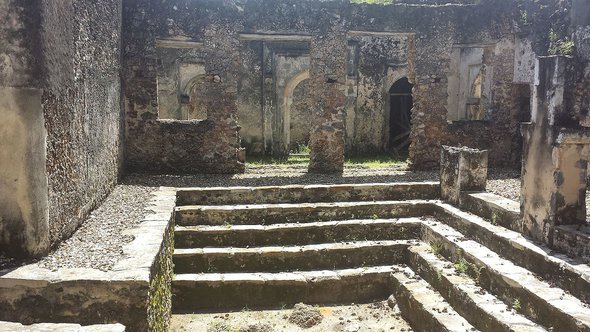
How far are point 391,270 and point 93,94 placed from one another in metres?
4.86

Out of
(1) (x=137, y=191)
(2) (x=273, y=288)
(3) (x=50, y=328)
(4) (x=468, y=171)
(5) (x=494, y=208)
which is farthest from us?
(1) (x=137, y=191)

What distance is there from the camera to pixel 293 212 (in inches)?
300

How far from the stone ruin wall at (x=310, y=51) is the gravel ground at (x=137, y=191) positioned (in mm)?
738

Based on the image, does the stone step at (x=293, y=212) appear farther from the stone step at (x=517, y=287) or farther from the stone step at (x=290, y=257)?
the stone step at (x=517, y=287)

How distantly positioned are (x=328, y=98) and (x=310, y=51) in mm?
1106

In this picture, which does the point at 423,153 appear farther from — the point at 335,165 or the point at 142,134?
the point at 142,134

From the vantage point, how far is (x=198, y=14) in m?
10.0

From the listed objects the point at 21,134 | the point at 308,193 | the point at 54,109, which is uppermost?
the point at 54,109

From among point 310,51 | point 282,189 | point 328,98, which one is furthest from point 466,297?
point 310,51

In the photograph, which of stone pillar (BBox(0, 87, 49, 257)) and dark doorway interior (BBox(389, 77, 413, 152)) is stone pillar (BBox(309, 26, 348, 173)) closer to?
dark doorway interior (BBox(389, 77, 413, 152))

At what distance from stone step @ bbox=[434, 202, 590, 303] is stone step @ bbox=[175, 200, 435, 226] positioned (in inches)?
29.6

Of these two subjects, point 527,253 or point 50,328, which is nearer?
point 50,328

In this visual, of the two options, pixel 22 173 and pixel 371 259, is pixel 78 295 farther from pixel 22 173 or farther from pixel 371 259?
pixel 371 259

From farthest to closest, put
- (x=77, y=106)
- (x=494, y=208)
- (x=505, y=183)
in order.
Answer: (x=505, y=183)
(x=494, y=208)
(x=77, y=106)
